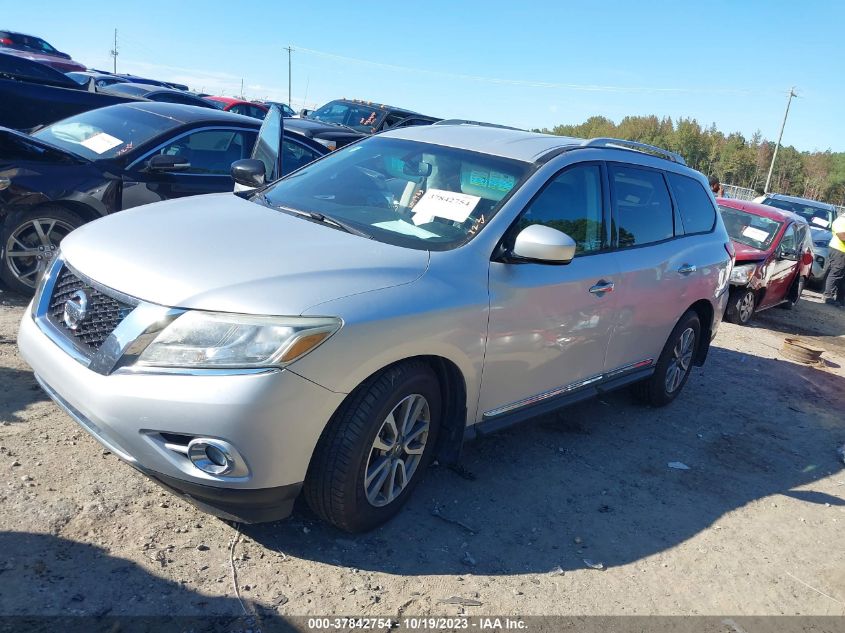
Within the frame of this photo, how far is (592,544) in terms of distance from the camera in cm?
353

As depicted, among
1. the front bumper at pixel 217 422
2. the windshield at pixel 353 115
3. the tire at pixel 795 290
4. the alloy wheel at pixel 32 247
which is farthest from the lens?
the windshield at pixel 353 115

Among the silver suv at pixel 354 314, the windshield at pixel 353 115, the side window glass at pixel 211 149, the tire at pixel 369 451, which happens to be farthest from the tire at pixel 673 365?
the windshield at pixel 353 115

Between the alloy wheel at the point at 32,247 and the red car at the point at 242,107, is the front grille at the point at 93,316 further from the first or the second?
the red car at the point at 242,107

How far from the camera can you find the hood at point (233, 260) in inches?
107

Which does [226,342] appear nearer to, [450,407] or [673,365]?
[450,407]

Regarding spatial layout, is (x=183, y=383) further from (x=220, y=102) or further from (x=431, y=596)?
(x=220, y=102)

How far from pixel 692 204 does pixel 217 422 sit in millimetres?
4311

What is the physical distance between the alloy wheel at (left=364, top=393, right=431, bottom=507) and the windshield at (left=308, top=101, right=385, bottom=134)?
1360 centimetres

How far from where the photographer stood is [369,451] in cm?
296

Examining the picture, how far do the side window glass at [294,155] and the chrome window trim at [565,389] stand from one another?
4317mm

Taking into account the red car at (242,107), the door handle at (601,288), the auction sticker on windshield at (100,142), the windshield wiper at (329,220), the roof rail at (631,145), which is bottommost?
the door handle at (601,288)

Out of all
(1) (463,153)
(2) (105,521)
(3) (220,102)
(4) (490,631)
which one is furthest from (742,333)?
(3) (220,102)

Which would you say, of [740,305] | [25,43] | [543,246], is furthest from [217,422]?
[25,43]

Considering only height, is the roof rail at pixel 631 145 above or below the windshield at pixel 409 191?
above
